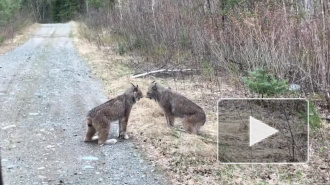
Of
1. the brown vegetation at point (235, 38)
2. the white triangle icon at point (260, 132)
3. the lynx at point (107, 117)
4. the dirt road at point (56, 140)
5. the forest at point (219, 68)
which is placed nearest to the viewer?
the dirt road at point (56, 140)

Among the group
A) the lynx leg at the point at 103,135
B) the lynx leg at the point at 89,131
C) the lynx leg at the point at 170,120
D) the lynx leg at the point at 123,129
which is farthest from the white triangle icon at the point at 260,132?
the lynx leg at the point at 89,131

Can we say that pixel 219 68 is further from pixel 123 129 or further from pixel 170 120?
pixel 123 129

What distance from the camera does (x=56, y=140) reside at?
24.7 ft

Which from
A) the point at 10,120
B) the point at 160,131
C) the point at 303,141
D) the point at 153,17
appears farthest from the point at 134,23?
the point at 303,141

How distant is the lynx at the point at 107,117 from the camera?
7.08 m

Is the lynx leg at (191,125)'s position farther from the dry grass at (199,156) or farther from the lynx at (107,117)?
the lynx at (107,117)

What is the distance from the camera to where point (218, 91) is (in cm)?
1109

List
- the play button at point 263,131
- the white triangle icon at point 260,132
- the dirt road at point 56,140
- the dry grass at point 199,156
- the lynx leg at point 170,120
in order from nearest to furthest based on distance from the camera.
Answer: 1. the dry grass at point 199,156
2. the dirt road at point 56,140
3. the play button at point 263,131
4. the white triangle icon at point 260,132
5. the lynx leg at point 170,120

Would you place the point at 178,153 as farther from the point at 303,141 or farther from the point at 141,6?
the point at 141,6

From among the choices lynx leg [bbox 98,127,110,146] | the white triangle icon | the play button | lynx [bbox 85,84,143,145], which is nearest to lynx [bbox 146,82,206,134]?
the play button

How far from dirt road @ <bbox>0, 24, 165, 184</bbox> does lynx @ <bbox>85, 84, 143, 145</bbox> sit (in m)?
0.20

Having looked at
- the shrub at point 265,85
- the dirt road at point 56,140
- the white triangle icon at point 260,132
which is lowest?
the dirt road at point 56,140

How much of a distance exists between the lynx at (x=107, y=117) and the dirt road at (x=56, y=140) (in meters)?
0.20

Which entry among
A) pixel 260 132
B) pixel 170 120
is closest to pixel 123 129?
pixel 170 120
